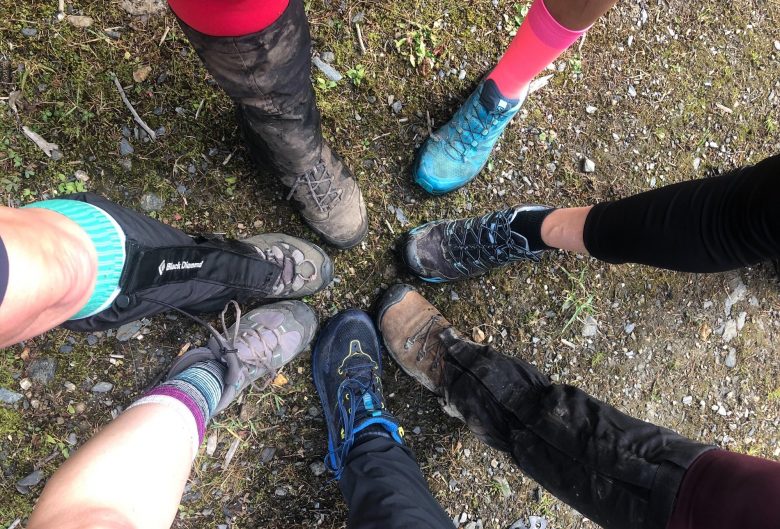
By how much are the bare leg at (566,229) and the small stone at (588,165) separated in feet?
2.88

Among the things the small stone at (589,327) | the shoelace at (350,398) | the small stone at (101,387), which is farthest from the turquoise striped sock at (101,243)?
the small stone at (589,327)

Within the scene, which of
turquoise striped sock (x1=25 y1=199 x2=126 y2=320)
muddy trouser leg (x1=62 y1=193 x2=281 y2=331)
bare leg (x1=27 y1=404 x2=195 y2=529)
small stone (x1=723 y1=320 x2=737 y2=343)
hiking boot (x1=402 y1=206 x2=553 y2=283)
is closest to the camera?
bare leg (x1=27 y1=404 x2=195 y2=529)

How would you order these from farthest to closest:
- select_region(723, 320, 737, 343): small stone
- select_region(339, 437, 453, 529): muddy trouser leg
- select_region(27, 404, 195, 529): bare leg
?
select_region(723, 320, 737, 343): small stone
select_region(339, 437, 453, 529): muddy trouser leg
select_region(27, 404, 195, 529): bare leg

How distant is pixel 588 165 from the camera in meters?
Result: 2.94

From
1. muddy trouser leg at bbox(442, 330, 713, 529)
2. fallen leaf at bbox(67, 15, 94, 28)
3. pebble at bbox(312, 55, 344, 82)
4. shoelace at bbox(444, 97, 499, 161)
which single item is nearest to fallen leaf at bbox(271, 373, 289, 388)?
muddy trouser leg at bbox(442, 330, 713, 529)

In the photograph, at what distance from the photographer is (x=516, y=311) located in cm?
288

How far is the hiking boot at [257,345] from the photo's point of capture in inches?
89.7

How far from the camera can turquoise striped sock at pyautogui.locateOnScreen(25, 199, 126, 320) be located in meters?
1.51

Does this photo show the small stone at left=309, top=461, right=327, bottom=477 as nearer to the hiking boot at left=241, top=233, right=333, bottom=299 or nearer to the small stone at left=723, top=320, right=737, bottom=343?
the hiking boot at left=241, top=233, right=333, bottom=299

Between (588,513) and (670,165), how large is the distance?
2336 mm

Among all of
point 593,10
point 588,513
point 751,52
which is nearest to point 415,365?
point 588,513

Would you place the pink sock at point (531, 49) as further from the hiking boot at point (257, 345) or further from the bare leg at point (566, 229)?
the hiking boot at point (257, 345)

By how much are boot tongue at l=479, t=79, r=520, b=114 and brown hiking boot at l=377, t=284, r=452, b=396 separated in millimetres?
1123

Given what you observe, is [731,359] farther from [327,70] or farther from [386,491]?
[327,70]
